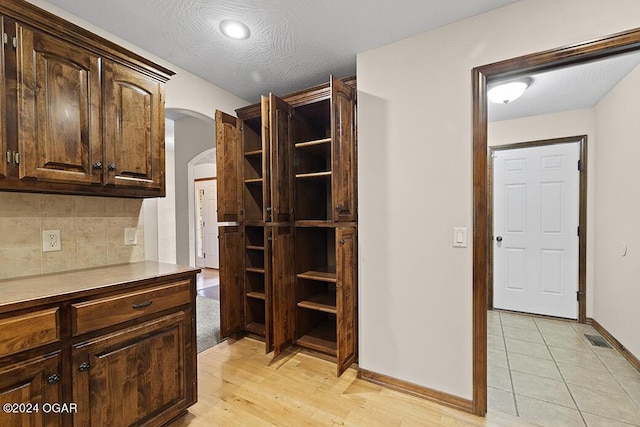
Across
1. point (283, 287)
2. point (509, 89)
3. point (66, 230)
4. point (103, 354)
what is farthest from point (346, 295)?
point (509, 89)

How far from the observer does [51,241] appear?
159 cm

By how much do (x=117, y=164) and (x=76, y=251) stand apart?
627 mm

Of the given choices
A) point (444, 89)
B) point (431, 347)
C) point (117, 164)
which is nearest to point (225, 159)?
point (117, 164)

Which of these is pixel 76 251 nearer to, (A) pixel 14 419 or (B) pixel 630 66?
(A) pixel 14 419

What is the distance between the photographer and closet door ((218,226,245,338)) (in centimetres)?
270

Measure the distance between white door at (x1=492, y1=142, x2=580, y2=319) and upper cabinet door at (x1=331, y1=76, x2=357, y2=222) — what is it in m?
2.52

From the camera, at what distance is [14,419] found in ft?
3.38

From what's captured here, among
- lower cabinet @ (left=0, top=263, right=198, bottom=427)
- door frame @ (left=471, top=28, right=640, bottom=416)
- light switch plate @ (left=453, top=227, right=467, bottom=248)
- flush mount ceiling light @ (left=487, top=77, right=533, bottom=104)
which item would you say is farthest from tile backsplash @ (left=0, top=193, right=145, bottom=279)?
flush mount ceiling light @ (left=487, top=77, right=533, bottom=104)

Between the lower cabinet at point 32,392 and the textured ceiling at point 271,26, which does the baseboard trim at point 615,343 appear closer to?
the textured ceiling at point 271,26

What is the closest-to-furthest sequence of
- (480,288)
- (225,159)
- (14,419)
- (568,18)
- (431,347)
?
(14,419), (568,18), (480,288), (431,347), (225,159)

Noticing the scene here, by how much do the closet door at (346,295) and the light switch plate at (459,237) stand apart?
72cm

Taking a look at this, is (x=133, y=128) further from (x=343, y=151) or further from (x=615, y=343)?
(x=615, y=343)

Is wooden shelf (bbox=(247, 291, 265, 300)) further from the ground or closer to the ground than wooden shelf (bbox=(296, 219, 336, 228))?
closer to the ground

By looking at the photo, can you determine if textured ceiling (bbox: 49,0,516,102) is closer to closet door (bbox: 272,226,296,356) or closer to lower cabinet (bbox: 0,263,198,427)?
closet door (bbox: 272,226,296,356)
